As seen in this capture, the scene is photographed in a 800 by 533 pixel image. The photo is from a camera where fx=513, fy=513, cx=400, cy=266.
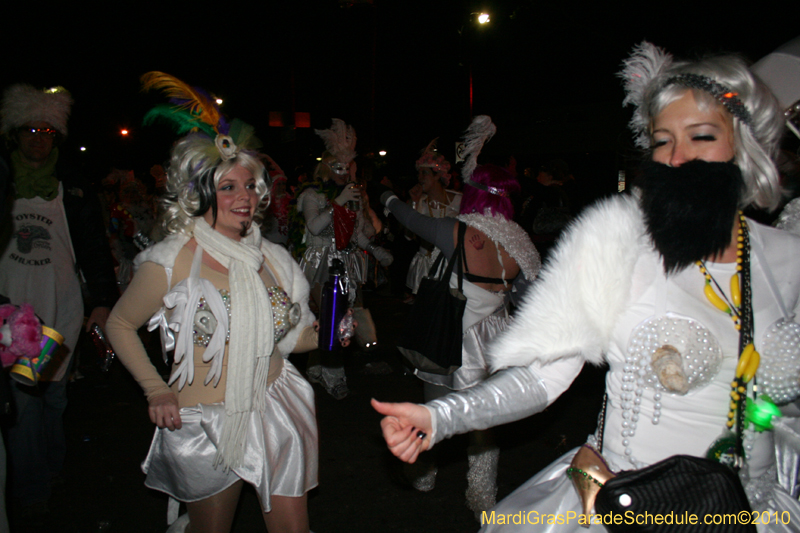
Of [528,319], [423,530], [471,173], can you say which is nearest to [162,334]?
[528,319]

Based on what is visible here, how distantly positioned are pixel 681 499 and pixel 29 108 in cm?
389

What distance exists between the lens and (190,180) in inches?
93.5

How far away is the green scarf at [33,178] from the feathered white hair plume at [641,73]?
3.35 metres

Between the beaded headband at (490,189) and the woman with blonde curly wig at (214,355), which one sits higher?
the beaded headband at (490,189)

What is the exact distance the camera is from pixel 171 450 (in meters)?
2.24

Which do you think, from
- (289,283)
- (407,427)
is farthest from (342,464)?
(407,427)

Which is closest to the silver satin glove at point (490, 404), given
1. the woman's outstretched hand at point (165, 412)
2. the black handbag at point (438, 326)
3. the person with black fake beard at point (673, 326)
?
the person with black fake beard at point (673, 326)

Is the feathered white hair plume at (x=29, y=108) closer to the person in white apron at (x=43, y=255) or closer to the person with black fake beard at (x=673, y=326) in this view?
the person in white apron at (x=43, y=255)

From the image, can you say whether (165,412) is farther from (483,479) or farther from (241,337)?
(483,479)

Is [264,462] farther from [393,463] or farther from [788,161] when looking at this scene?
[788,161]

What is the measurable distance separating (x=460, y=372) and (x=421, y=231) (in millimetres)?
989

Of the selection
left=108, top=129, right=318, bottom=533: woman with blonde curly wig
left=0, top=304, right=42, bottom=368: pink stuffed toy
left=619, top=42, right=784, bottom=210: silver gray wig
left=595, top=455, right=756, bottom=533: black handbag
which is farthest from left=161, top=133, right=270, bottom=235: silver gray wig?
left=595, top=455, right=756, bottom=533: black handbag

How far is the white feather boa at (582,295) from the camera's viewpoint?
1504mm

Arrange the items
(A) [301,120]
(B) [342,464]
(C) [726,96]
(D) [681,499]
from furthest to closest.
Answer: (A) [301,120] → (B) [342,464] → (C) [726,96] → (D) [681,499]
